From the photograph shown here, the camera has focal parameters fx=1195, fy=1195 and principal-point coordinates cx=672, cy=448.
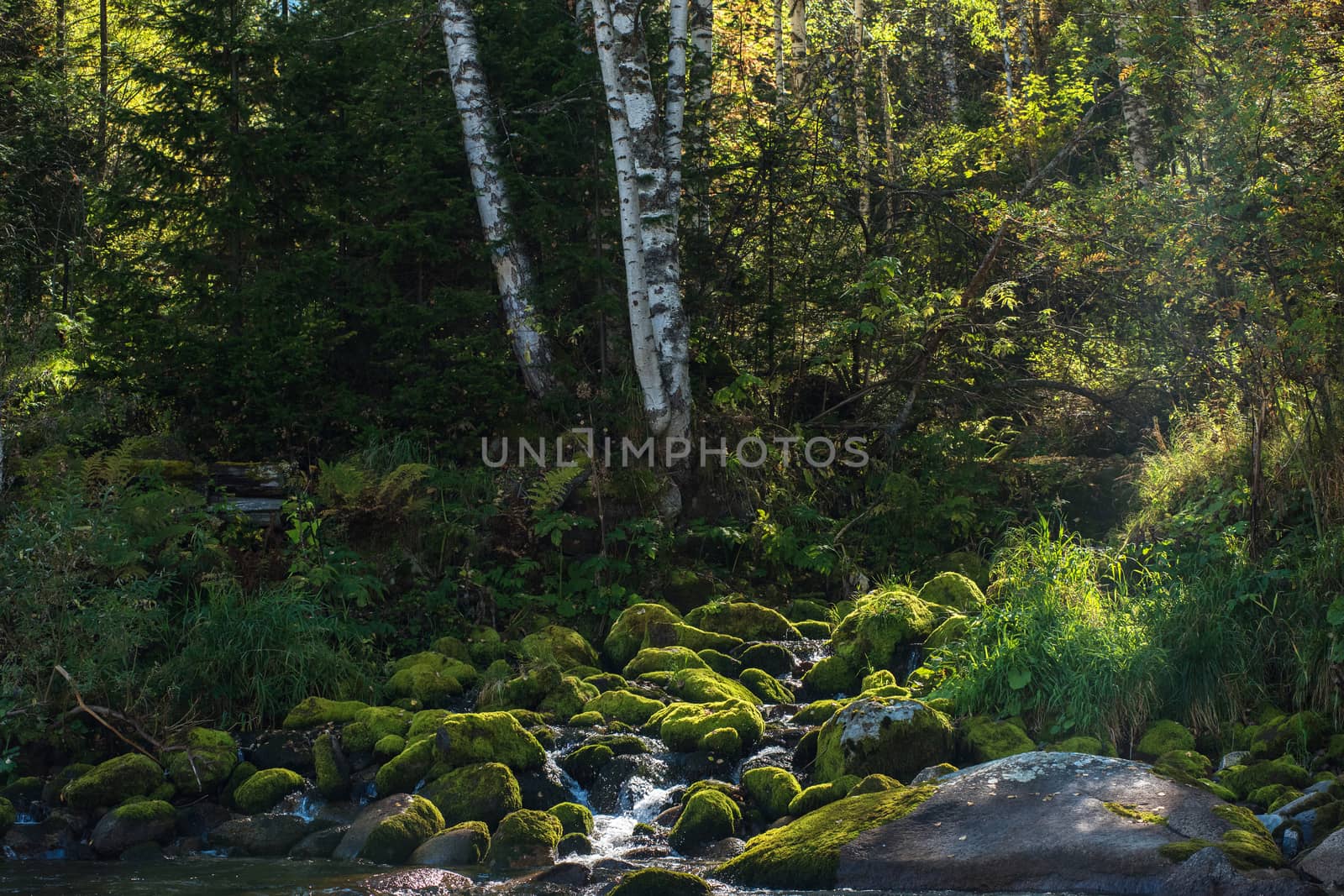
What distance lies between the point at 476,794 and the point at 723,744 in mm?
1579

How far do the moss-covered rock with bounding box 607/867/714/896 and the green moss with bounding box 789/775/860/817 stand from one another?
115 centimetres

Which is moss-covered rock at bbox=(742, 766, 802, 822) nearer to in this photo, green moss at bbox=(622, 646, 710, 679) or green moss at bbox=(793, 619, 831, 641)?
green moss at bbox=(622, 646, 710, 679)

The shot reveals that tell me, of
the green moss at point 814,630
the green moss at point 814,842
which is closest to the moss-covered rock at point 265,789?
the green moss at point 814,842

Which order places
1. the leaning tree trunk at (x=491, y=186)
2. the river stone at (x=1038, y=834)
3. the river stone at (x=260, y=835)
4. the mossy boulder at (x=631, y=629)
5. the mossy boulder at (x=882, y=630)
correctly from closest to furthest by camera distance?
the river stone at (x=1038, y=834) < the river stone at (x=260, y=835) < the mossy boulder at (x=882, y=630) < the mossy boulder at (x=631, y=629) < the leaning tree trunk at (x=491, y=186)

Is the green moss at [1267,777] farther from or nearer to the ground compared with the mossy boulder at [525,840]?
farther from the ground

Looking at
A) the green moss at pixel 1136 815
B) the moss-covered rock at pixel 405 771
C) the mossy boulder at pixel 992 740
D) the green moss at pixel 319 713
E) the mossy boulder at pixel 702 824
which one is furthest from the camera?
the green moss at pixel 319 713

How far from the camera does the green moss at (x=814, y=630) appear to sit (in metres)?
10.2

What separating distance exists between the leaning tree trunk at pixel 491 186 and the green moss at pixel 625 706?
4.45 meters

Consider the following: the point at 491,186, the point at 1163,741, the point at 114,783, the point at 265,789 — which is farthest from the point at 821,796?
the point at 491,186

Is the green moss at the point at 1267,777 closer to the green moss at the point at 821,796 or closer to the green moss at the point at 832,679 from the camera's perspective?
the green moss at the point at 821,796

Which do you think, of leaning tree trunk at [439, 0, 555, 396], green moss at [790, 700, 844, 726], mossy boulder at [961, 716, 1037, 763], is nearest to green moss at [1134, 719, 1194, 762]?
mossy boulder at [961, 716, 1037, 763]

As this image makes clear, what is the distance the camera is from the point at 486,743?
7211 mm

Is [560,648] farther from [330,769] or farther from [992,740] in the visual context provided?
[992,740]

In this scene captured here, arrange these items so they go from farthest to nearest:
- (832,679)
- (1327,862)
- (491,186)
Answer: (491,186) < (832,679) < (1327,862)
